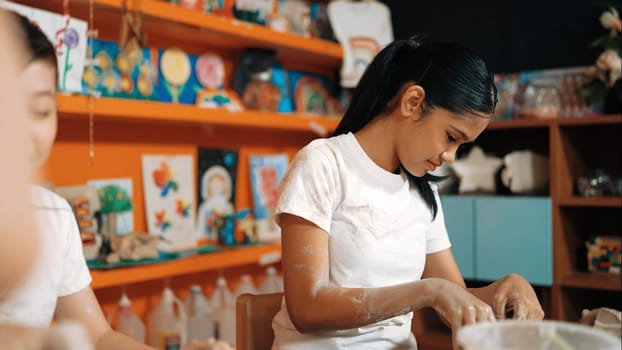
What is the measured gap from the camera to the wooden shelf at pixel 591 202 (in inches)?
106

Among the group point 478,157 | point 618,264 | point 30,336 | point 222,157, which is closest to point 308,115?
point 222,157

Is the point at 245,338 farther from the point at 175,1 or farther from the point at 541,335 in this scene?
the point at 175,1

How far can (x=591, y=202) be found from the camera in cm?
273

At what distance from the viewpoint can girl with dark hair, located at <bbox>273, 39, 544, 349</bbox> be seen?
119cm

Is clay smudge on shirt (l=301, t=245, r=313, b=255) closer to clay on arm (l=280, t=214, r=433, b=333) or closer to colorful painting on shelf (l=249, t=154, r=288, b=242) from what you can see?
clay on arm (l=280, t=214, r=433, b=333)

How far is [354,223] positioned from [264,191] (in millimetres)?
1866

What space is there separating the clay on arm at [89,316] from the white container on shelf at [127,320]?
4.36 ft

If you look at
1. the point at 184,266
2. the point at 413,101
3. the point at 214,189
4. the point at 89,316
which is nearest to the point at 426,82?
the point at 413,101

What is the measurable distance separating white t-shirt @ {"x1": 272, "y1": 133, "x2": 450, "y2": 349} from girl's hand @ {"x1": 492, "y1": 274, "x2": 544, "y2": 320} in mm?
178

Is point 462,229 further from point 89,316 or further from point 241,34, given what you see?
point 89,316

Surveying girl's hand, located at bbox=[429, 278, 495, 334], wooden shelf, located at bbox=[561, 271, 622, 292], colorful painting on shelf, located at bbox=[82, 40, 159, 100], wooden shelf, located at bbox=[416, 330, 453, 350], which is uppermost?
colorful painting on shelf, located at bbox=[82, 40, 159, 100]

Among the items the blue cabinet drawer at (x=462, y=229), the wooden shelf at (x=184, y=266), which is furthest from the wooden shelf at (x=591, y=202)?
the wooden shelf at (x=184, y=266)

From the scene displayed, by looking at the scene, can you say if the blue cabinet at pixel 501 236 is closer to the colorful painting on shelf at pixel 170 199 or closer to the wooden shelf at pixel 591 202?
the wooden shelf at pixel 591 202

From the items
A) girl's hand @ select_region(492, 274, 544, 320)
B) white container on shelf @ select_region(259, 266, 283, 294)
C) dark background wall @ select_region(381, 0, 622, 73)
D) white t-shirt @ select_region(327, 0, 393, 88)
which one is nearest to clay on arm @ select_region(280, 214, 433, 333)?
girl's hand @ select_region(492, 274, 544, 320)
